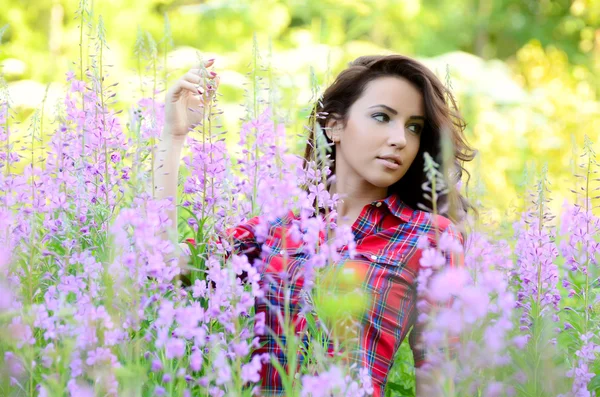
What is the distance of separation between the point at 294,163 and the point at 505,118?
8.68 meters

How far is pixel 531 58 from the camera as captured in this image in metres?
12.2

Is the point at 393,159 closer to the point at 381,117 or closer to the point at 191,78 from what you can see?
the point at 381,117

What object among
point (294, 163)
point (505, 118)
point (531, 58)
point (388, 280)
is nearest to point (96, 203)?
point (294, 163)

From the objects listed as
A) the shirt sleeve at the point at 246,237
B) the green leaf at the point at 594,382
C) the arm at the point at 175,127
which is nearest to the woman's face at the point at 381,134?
the shirt sleeve at the point at 246,237

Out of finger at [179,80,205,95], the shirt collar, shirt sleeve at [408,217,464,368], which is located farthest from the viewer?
the shirt collar

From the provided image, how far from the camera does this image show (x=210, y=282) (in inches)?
88.9

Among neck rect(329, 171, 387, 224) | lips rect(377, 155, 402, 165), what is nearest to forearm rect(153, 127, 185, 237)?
neck rect(329, 171, 387, 224)

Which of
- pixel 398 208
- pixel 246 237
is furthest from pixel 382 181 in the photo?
pixel 246 237

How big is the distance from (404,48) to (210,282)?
11.1 m

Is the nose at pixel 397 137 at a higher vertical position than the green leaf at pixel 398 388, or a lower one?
higher

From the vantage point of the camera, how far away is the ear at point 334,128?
312 cm

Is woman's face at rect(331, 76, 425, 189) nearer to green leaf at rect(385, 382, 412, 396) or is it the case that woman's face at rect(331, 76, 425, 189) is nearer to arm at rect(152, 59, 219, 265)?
arm at rect(152, 59, 219, 265)

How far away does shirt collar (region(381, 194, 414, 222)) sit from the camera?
2.95 meters

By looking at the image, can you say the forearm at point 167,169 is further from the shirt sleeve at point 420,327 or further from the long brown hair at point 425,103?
the shirt sleeve at point 420,327
